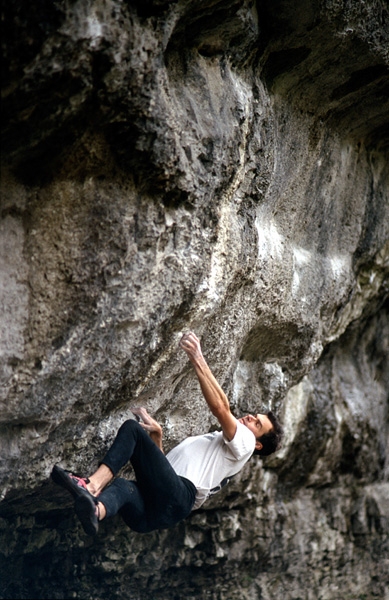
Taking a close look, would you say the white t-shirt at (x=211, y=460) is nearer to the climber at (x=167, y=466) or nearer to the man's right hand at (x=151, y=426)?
the climber at (x=167, y=466)

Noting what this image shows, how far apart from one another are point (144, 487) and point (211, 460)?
1.55 ft

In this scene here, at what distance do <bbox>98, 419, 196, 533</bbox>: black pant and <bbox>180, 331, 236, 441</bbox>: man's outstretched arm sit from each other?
0.43m

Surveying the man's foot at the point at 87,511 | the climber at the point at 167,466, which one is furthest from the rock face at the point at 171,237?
the man's foot at the point at 87,511

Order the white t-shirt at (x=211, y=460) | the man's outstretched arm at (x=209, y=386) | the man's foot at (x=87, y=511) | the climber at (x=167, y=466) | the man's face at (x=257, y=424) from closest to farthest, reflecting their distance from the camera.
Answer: the man's foot at (x=87, y=511) < the climber at (x=167, y=466) < the man's outstretched arm at (x=209, y=386) < the white t-shirt at (x=211, y=460) < the man's face at (x=257, y=424)

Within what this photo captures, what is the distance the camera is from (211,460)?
4.68 m

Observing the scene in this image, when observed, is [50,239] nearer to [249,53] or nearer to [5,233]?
[5,233]

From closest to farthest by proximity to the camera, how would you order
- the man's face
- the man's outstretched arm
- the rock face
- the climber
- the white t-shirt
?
the rock face, the climber, the man's outstretched arm, the white t-shirt, the man's face

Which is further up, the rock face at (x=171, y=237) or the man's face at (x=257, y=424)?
the rock face at (x=171, y=237)

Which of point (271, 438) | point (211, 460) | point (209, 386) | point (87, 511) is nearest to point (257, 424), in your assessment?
point (271, 438)

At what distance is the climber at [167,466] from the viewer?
412 cm

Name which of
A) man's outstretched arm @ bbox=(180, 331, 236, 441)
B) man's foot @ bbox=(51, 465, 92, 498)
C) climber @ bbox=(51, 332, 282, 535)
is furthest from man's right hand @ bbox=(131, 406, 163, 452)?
man's foot @ bbox=(51, 465, 92, 498)

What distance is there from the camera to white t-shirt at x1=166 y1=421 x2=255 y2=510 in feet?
15.1

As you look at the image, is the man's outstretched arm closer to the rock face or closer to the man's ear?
the rock face

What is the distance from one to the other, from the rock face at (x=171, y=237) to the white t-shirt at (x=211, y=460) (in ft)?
Answer: 1.58
